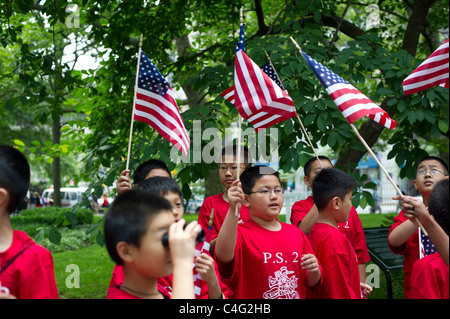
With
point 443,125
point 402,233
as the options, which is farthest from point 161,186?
point 443,125

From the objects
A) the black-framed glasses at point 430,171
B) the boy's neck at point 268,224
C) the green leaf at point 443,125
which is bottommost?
the boy's neck at point 268,224

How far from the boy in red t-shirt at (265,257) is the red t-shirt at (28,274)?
1130 mm

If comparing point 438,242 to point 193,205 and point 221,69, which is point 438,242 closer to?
point 221,69

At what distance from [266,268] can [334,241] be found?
0.55 metres

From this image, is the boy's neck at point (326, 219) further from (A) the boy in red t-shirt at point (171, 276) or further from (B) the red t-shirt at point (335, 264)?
(A) the boy in red t-shirt at point (171, 276)

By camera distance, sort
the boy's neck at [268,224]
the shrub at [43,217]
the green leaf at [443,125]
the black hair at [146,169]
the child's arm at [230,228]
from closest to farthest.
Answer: the child's arm at [230,228]
the boy's neck at [268,224]
the black hair at [146,169]
the green leaf at [443,125]
the shrub at [43,217]

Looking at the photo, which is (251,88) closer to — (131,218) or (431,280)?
(131,218)

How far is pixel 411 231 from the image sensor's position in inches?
141

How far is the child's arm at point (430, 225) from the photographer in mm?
2453

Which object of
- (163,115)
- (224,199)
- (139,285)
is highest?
(163,115)

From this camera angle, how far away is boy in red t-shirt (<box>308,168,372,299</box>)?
3.36 meters

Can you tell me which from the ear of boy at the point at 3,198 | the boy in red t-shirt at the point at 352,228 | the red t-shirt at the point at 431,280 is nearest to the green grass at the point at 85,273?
the boy in red t-shirt at the point at 352,228

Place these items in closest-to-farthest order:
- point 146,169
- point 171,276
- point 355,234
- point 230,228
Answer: point 171,276
point 230,228
point 146,169
point 355,234
